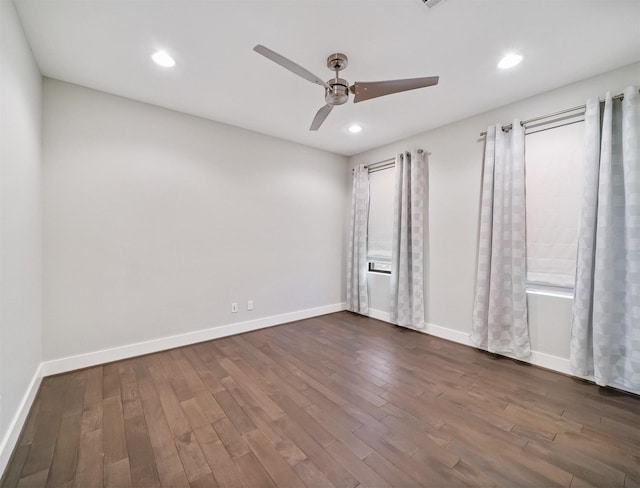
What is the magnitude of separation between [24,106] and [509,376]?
4.48 meters

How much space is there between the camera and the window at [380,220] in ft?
13.8

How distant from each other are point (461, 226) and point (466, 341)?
1388mm

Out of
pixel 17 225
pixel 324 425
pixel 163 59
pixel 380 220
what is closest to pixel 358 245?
pixel 380 220

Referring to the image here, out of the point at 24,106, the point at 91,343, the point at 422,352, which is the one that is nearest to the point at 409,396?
the point at 422,352

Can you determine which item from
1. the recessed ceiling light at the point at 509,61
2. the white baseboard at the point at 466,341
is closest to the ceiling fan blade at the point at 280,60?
the recessed ceiling light at the point at 509,61

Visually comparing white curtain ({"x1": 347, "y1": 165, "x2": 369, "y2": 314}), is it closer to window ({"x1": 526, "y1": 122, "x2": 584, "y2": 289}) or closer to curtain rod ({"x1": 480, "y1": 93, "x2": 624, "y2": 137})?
curtain rod ({"x1": 480, "y1": 93, "x2": 624, "y2": 137})

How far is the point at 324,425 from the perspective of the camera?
1860 millimetres

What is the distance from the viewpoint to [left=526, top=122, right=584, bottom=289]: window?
2551mm

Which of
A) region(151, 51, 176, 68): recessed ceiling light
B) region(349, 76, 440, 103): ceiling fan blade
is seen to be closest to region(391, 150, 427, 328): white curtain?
region(349, 76, 440, 103): ceiling fan blade

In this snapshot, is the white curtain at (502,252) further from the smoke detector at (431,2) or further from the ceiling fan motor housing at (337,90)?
the ceiling fan motor housing at (337,90)

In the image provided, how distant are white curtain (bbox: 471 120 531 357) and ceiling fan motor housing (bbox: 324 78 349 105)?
1920mm

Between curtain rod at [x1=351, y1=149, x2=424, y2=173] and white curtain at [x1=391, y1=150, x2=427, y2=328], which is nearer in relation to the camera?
white curtain at [x1=391, y1=150, x2=427, y2=328]

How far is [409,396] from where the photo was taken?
2.21 meters

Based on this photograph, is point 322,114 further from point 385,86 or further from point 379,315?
point 379,315
